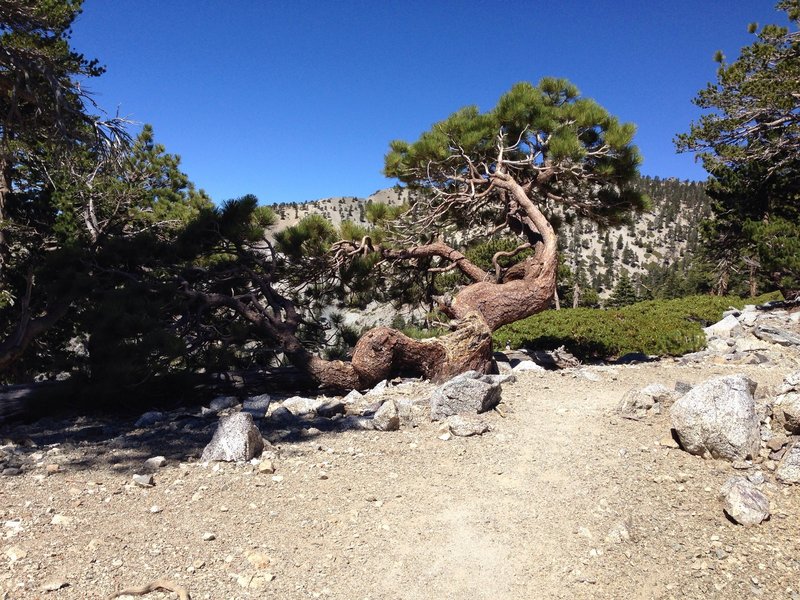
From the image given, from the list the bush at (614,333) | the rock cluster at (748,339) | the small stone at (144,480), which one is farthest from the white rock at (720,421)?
the bush at (614,333)

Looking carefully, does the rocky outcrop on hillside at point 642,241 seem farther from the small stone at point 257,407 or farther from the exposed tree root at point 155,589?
the exposed tree root at point 155,589

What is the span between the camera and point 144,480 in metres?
3.55

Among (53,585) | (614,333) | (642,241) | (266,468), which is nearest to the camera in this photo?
(53,585)

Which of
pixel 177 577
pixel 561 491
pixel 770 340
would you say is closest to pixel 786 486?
pixel 561 491

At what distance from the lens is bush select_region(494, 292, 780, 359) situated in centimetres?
1015

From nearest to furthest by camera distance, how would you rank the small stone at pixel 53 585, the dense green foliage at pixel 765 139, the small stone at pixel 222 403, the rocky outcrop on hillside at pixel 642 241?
the small stone at pixel 53 585
the small stone at pixel 222 403
the dense green foliage at pixel 765 139
the rocky outcrop on hillside at pixel 642 241

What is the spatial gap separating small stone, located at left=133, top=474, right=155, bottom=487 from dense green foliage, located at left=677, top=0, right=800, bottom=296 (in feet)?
50.0

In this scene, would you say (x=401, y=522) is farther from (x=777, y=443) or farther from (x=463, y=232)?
(x=463, y=232)

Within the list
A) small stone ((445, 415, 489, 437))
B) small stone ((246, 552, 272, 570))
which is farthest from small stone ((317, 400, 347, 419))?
small stone ((246, 552, 272, 570))

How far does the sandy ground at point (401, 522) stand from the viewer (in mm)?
2596

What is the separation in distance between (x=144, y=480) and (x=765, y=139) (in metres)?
18.0

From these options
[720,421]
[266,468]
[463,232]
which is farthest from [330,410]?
[463,232]

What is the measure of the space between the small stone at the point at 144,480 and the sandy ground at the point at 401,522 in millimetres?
54

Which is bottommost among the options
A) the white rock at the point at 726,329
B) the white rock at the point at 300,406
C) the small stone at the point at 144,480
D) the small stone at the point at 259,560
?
the small stone at the point at 259,560
